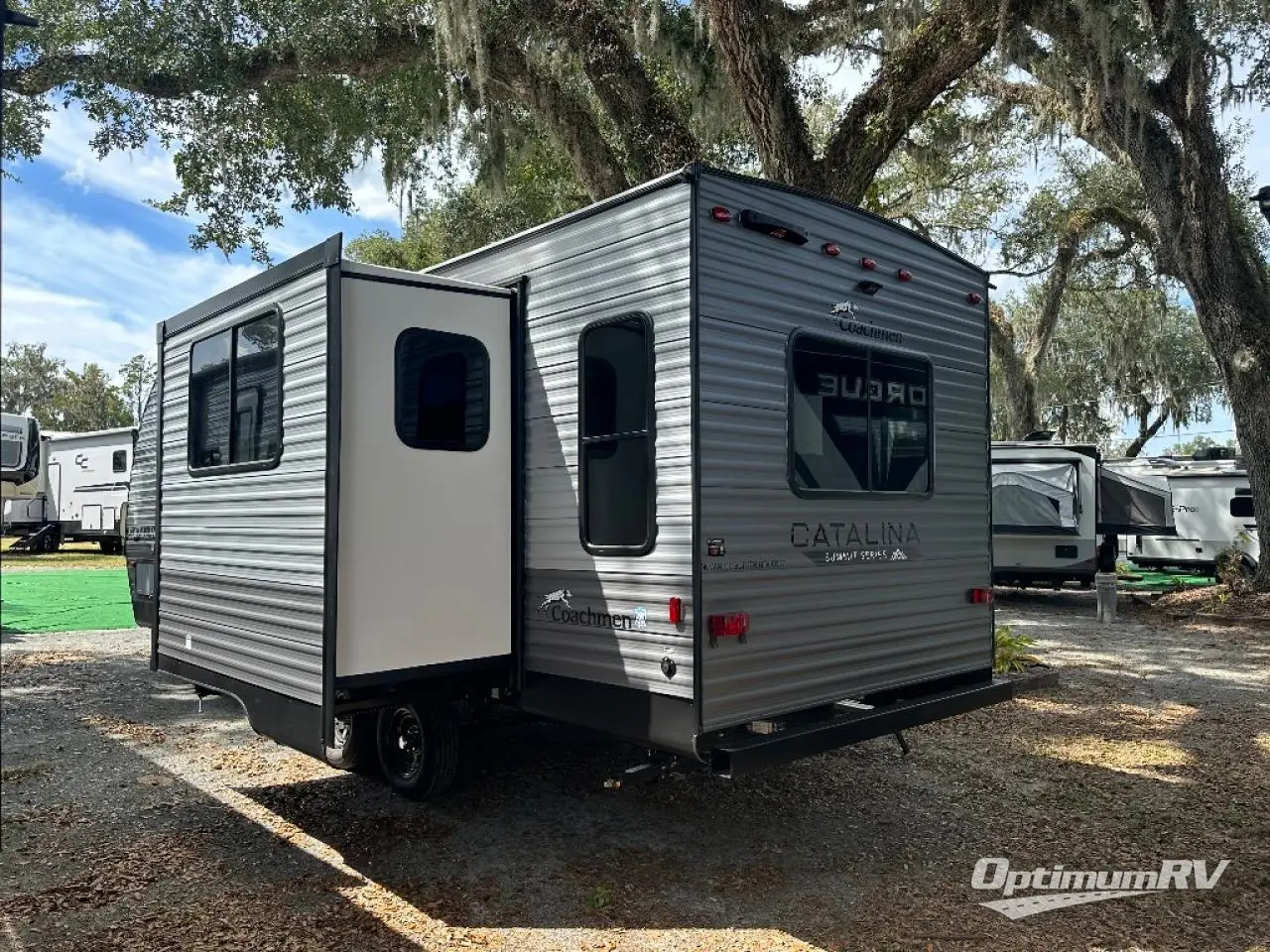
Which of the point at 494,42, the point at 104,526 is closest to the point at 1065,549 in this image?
the point at 494,42

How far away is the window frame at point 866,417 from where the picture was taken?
4453 millimetres

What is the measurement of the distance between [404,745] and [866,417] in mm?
3048

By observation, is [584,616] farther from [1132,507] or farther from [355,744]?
[1132,507]

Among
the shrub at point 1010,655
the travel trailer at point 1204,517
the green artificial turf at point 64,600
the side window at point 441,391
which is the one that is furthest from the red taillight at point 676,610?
the travel trailer at point 1204,517

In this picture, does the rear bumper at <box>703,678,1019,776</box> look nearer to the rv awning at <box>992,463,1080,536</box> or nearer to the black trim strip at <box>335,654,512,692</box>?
the black trim strip at <box>335,654,512,692</box>

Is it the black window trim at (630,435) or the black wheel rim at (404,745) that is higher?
the black window trim at (630,435)

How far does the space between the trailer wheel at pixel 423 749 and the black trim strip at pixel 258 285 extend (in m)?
2.21

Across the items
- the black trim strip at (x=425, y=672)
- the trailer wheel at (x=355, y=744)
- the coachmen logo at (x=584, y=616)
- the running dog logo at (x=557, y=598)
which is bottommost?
the trailer wheel at (x=355, y=744)

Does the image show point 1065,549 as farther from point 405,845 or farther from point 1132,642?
point 405,845

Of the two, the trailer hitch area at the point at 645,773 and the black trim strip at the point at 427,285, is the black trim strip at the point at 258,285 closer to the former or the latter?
the black trim strip at the point at 427,285

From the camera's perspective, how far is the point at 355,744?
17.6 feet

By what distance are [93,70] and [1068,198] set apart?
18052 mm

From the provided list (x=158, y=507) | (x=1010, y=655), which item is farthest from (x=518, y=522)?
(x=1010, y=655)

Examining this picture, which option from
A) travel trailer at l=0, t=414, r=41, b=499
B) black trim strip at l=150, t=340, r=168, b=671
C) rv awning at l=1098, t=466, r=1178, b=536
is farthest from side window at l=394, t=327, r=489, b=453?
travel trailer at l=0, t=414, r=41, b=499
